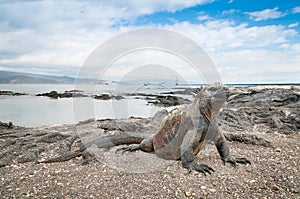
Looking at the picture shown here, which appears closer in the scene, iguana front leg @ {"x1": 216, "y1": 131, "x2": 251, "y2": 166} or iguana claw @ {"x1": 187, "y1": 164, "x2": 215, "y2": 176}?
iguana claw @ {"x1": 187, "y1": 164, "x2": 215, "y2": 176}

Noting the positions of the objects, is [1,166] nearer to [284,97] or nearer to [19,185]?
[19,185]

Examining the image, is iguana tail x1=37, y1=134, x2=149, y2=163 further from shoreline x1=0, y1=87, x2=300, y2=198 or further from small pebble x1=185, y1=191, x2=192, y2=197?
small pebble x1=185, y1=191, x2=192, y2=197

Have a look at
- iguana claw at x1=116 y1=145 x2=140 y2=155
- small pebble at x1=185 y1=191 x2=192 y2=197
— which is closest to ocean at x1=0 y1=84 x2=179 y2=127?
iguana claw at x1=116 y1=145 x2=140 y2=155

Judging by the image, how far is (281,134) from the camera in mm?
8602

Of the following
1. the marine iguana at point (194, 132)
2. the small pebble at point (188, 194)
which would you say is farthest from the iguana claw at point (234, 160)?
the small pebble at point (188, 194)

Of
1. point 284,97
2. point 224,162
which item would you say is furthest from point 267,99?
point 224,162

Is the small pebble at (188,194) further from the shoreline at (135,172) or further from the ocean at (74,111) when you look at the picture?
the ocean at (74,111)

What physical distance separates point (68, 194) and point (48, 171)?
127 cm

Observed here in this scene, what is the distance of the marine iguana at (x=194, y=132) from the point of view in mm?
5109

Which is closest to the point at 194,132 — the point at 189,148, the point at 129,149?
the point at 189,148

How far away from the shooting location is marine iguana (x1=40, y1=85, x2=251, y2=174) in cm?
511

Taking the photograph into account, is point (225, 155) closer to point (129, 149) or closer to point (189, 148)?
point (189, 148)

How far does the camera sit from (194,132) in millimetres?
5309

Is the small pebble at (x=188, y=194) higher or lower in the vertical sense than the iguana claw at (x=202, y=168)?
lower
